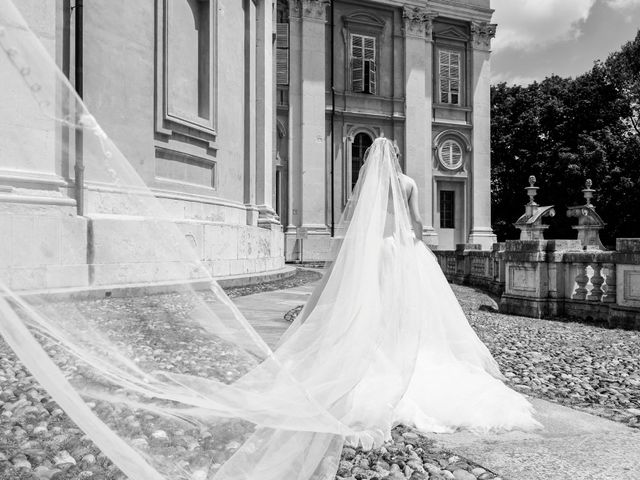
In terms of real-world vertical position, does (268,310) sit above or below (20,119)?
below

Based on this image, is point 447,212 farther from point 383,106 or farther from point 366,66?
point 366,66

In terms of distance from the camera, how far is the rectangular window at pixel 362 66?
27.5 meters

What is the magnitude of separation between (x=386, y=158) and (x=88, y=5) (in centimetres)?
702

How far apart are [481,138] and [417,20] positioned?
21.2ft

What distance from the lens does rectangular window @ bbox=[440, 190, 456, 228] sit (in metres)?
29.5

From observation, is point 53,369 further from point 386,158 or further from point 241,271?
point 241,271

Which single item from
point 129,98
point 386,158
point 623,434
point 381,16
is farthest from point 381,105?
point 623,434

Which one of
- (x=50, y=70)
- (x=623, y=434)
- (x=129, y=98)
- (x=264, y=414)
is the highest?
(x=129, y=98)

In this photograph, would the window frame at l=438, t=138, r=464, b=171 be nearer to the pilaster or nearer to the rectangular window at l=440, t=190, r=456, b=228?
the rectangular window at l=440, t=190, r=456, b=228

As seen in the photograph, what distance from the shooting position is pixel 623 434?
3.56 metres

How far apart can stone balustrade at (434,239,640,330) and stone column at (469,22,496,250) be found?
1745 centimetres

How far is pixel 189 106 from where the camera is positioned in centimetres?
1239

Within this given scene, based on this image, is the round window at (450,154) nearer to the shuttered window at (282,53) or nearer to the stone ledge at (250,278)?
the shuttered window at (282,53)

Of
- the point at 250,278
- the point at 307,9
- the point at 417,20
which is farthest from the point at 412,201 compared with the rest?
the point at 417,20
